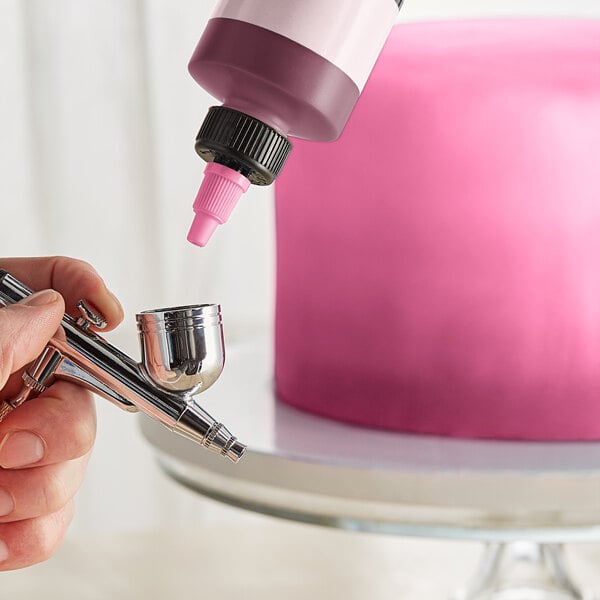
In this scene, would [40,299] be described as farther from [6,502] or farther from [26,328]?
[6,502]

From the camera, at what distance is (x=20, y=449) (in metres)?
0.34

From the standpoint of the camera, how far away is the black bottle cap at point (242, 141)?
0.81 feet

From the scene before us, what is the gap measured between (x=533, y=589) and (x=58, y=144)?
465 millimetres

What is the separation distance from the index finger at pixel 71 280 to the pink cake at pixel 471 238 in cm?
10

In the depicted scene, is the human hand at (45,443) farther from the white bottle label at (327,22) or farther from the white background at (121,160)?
the white background at (121,160)

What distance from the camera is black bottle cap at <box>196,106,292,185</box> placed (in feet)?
0.81

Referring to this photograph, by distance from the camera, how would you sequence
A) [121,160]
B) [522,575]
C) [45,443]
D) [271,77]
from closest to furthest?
[271,77], [45,443], [522,575], [121,160]

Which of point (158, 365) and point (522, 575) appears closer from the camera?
point (158, 365)

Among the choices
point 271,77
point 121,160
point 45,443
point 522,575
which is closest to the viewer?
point 271,77

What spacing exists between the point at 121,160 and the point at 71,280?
40cm

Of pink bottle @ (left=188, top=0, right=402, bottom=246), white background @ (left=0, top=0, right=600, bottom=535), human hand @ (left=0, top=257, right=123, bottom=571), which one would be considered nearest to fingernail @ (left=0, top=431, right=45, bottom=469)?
human hand @ (left=0, top=257, right=123, bottom=571)

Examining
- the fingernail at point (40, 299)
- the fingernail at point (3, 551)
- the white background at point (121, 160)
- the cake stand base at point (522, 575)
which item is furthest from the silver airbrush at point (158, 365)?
the white background at point (121, 160)

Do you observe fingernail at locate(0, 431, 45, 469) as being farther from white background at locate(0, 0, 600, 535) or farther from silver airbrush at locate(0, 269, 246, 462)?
white background at locate(0, 0, 600, 535)

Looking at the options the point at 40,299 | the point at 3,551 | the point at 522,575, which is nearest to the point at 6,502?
the point at 3,551
